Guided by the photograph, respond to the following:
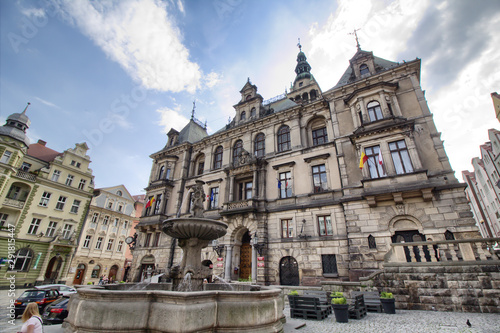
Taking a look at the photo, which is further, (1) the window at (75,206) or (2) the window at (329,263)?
(1) the window at (75,206)

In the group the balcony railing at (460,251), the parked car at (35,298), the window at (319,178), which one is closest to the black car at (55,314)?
the parked car at (35,298)

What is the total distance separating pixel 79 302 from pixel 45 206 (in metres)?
Answer: 30.6

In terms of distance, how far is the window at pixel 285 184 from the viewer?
19.6 meters

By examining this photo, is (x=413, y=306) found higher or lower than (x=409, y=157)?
lower

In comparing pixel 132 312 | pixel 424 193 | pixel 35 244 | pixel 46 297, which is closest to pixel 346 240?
pixel 424 193

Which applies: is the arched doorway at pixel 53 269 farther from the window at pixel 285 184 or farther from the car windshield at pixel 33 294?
the window at pixel 285 184

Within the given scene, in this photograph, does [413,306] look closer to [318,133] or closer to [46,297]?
[318,133]

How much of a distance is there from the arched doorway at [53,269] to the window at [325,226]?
30.7 m

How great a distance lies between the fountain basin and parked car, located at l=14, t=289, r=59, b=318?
842 cm

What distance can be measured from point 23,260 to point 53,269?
3.65 m

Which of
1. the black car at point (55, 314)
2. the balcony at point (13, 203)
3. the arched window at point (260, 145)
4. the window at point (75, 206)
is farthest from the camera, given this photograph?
the window at point (75, 206)

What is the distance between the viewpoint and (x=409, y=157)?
14.8m

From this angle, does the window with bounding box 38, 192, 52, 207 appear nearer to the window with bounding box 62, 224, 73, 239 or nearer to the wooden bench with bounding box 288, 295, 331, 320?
the window with bounding box 62, 224, 73, 239

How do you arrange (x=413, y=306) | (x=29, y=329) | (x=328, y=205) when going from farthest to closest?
(x=328, y=205) < (x=413, y=306) < (x=29, y=329)
